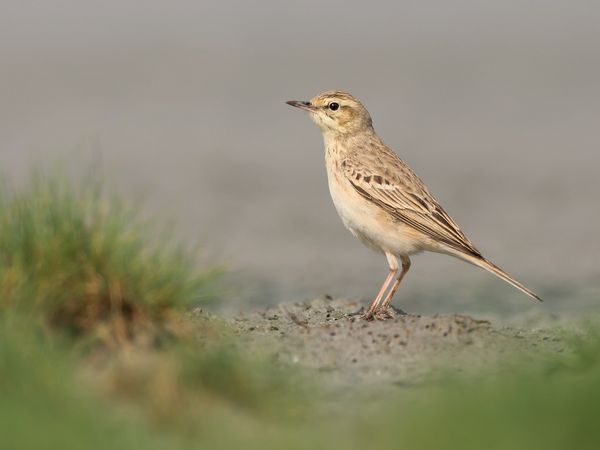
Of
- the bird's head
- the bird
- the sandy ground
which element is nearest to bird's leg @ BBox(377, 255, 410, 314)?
the bird

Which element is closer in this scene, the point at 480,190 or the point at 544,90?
the point at 480,190

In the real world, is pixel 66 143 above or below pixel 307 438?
below

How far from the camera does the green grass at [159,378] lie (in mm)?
7277

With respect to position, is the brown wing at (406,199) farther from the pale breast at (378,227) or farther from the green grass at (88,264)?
the green grass at (88,264)

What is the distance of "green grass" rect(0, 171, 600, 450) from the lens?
23.9 feet

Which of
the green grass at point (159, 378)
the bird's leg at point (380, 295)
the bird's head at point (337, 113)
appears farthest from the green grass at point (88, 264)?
the bird's head at point (337, 113)

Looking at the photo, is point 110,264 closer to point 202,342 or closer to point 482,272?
point 202,342

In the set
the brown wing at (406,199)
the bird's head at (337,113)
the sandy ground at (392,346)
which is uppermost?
the bird's head at (337,113)

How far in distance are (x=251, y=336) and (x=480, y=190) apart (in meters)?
13.8

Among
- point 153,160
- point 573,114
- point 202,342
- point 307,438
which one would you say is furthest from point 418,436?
point 573,114

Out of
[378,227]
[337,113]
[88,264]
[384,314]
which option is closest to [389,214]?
[378,227]

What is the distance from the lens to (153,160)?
88.7ft

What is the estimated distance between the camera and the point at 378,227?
11609mm

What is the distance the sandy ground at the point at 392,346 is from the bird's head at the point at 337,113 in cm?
211
